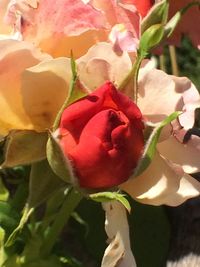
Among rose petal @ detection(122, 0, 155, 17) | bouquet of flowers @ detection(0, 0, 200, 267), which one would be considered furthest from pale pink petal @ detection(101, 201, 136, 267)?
rose petal @ detection(122, 0, 155, 17)

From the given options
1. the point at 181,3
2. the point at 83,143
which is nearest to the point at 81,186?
the point at 83,143

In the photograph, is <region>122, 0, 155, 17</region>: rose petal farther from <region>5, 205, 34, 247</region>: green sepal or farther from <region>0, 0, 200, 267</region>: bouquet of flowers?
<region>5, 205, 34, 247</region>: green sepal

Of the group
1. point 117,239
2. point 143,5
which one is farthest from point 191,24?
point 117,239

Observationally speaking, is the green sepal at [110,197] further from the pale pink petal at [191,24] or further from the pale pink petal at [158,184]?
the pale pink petal at [191,24]

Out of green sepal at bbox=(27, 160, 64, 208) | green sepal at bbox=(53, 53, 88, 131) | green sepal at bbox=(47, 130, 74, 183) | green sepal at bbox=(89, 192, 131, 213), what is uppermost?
green sepal at bbox=(53, 53, 88, 131)

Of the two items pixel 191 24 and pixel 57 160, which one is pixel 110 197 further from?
pixel 191 24

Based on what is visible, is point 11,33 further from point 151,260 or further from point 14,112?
point 151,260

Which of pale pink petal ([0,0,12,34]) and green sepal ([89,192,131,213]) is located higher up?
pale pink petal ([0,0,12,34])
